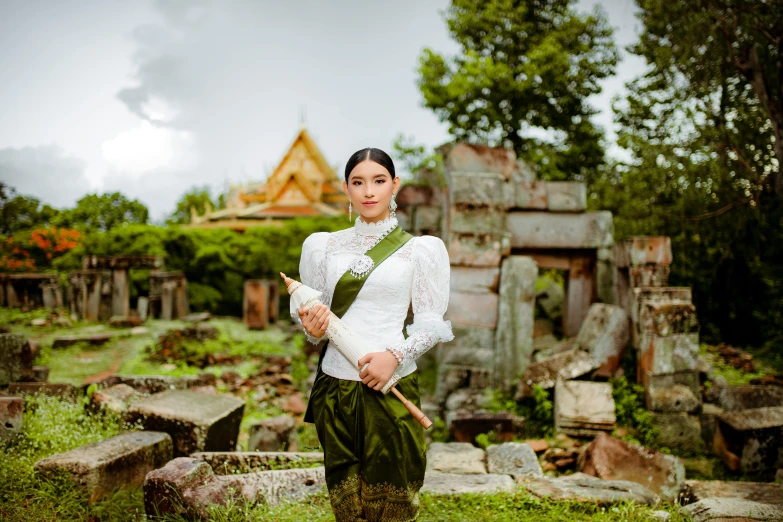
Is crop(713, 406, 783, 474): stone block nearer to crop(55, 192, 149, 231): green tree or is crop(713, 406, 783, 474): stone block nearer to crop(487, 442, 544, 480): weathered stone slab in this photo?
crop(487, 442, 544, 480): weathered stone slab

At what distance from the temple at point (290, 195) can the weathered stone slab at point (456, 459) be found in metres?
11.1

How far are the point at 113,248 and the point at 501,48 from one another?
1058cm

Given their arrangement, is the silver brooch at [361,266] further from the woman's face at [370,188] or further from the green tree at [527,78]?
the green tree at [527,78]

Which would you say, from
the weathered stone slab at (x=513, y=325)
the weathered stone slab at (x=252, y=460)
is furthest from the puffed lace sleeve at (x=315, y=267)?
the weathered stone slab at (x=513, y=325)

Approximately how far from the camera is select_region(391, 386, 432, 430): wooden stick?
195 centimetres

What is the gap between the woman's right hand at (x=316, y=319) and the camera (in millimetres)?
1951

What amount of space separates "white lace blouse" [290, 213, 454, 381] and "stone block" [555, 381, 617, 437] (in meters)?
3.02

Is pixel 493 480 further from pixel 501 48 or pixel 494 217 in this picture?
pixel 501 48

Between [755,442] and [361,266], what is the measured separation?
403 cm

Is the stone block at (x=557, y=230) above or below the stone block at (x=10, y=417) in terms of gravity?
above

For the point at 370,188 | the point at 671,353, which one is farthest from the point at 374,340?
the point at 671,353

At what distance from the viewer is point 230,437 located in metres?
3.96

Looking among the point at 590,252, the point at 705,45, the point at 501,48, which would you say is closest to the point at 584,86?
the point at 501,48

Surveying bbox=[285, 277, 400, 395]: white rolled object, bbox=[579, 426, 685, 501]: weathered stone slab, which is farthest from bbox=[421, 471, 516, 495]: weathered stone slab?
bbox=[285, 277, 400, 395]: white rolled object
